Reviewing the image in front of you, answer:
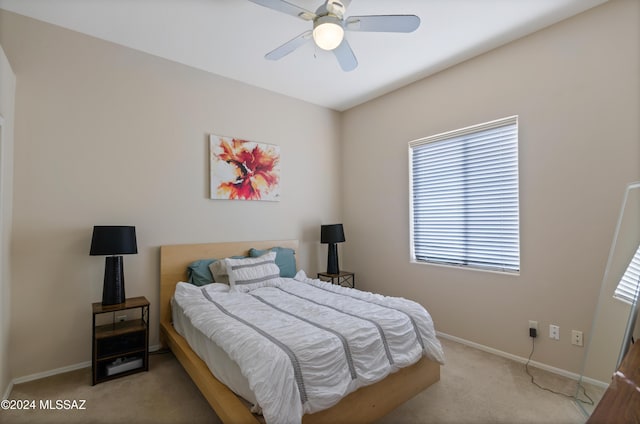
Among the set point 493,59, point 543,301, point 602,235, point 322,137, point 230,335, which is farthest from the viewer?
point 322,137

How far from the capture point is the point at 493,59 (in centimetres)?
300

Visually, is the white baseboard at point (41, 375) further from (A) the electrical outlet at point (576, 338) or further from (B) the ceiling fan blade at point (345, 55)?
(A) the electrical outlet at point (576, 338)

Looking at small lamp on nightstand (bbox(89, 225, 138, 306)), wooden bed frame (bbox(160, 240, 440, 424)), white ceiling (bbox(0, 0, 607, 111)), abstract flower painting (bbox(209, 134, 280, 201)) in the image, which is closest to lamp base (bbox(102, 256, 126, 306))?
small lamp on nightstand (bbox(89, 225, 138, 306))

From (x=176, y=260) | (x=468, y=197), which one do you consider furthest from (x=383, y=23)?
(x=176, y=260)

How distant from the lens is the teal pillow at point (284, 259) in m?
3.57

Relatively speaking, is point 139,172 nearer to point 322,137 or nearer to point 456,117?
point 322,137

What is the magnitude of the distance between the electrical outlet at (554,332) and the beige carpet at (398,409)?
0.99ft

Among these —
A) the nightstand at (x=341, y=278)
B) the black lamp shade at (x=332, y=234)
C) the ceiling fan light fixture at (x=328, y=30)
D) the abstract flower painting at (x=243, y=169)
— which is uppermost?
the ceiling fan light fixture at (x=328, y=30)

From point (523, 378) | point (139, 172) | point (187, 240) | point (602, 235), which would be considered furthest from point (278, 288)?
point (602, 235)

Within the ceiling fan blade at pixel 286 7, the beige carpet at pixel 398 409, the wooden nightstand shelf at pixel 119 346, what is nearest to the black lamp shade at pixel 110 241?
the wooden nightstand shelf at pixel 119 346

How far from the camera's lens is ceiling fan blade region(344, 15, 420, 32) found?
198 centimetres

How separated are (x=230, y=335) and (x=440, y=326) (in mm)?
2463

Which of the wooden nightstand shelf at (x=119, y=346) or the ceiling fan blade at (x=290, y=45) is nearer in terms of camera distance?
the ceiling fan blade at (x=290, y=45)

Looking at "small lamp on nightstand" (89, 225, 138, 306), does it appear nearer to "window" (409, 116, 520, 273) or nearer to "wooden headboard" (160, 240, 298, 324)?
"wooden headboard" (160, 240, 298, 324)
